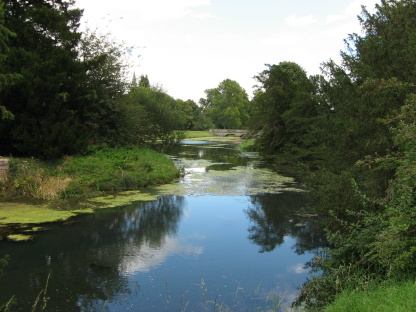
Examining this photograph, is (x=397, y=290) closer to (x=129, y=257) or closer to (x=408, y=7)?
(x=129, y=257)

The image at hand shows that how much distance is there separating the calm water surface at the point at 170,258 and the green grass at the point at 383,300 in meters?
1.34

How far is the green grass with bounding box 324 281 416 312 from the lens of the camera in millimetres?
3535

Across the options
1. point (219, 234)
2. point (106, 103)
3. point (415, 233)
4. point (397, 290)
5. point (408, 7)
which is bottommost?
point (219, 234)

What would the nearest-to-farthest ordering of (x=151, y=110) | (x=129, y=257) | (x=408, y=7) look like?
(x=129, y=257) → (x=408, y=7) → (x=151, y=110)

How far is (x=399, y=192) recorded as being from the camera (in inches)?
196

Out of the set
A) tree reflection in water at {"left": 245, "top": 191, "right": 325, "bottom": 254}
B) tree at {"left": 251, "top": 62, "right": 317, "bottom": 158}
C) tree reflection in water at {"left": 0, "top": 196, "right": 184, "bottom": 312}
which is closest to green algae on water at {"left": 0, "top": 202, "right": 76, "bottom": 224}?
tree reflection in water at {"left": 0, "top": 196, "right": 184, "bottom": 312}

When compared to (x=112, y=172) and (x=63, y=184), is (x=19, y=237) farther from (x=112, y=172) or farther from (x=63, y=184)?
(x=112, y=172)

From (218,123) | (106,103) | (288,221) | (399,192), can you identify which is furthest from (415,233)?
(218,123)

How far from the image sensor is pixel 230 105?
2987 inches

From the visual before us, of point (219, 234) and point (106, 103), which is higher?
point (106, 103)

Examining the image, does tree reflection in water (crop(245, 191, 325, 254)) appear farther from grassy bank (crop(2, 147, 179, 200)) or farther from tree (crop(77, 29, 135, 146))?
tree (crop(77, 29, 135, 146))

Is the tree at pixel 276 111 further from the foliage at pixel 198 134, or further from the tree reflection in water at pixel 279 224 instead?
the foliage at pixel 198 134

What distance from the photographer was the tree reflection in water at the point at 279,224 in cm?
888

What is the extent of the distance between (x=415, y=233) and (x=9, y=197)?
40.2 ft
